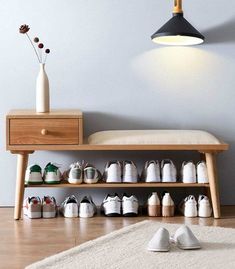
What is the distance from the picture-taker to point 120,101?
4297mm

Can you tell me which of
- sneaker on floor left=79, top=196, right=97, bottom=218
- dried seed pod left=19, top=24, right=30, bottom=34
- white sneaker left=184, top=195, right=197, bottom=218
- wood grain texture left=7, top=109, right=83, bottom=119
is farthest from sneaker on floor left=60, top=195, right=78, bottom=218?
dried seed pod left=19, top=24, right=30, bottom=34

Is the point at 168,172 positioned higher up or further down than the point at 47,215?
higher up

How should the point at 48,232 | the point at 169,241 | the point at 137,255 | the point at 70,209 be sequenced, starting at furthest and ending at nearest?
the point at 70,209
the point at 48,232
the point at 169,241
the point at 137,255

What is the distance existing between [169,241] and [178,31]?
1304 mm

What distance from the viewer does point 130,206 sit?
13.0 feet

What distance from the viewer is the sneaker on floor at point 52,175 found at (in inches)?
157

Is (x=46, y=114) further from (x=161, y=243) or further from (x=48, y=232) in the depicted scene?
(x=161, y=243)

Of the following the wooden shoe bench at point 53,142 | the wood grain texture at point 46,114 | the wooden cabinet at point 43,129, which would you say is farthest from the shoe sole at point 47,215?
the wood grain texture at point 46,114

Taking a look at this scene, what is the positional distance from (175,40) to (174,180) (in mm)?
846

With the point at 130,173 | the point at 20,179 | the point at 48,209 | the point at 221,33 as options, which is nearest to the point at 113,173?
the point at 130,173

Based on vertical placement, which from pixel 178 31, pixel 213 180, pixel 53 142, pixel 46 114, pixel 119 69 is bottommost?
pixel 213 180

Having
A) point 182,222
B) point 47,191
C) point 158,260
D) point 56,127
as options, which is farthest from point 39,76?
point 158,260

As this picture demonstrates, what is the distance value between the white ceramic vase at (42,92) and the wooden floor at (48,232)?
0.62m

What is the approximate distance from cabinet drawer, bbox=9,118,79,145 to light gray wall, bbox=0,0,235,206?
41cm
